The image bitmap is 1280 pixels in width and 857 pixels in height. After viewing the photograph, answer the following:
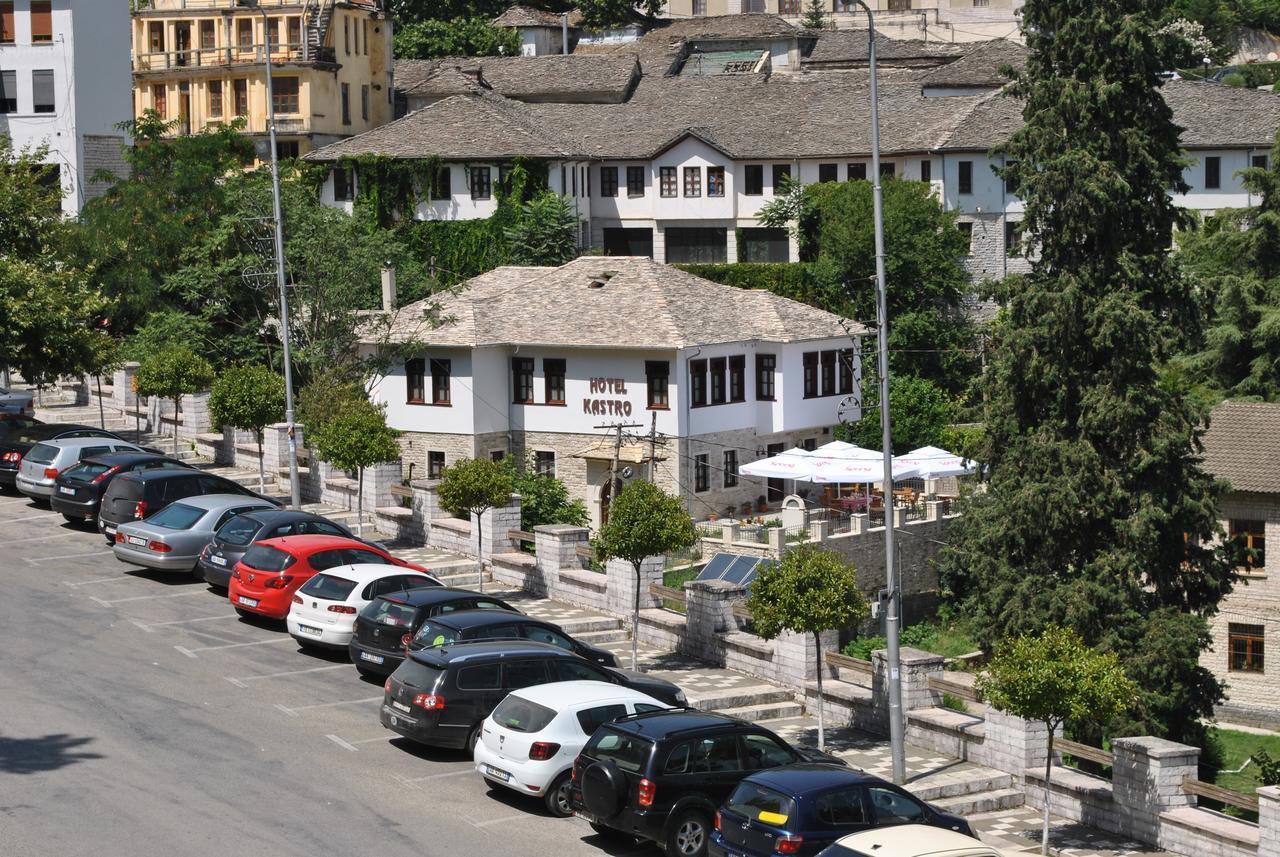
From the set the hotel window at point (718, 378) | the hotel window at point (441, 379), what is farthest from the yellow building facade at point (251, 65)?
the hotel window at point (718, 378)

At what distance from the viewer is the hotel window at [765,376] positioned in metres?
54.0

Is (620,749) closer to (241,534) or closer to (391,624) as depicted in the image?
(391,624)

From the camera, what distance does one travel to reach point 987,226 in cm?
7194

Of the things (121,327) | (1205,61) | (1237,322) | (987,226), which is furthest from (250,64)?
(1205,61)

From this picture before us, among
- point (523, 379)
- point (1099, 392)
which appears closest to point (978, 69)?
point (523, 379)

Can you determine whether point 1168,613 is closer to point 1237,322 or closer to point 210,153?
point 1237,322

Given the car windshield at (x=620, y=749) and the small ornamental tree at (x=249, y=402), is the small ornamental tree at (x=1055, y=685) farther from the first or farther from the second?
the small ornamental tree at (x=249, y=402)

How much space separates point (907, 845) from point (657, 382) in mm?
35141

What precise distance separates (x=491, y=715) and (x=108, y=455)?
57.9ft

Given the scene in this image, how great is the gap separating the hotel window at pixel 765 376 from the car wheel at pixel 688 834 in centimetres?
3455

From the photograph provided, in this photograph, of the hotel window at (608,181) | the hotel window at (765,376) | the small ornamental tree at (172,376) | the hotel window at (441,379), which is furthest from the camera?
the hotel window at (608,181)

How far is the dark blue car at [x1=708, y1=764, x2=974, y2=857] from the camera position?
18.3m

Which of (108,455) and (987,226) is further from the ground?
(987,226)

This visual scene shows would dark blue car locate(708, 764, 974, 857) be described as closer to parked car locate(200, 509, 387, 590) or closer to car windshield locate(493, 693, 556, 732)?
car windshield locate(493, 693, 556, 732)
